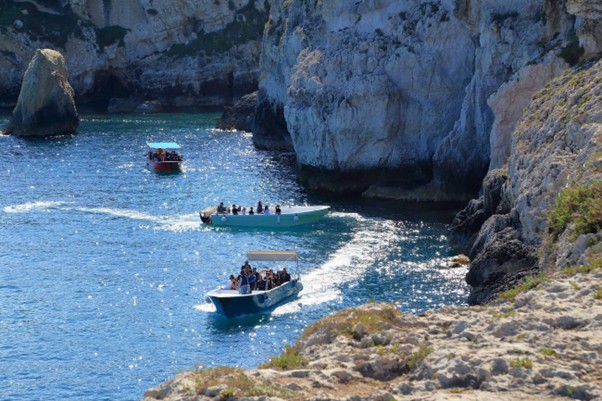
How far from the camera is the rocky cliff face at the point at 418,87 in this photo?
183ft

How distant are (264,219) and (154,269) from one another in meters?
12.2

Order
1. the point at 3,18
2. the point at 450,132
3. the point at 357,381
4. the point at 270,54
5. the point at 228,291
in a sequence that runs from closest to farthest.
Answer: the point at 357,381, the point at 228,291, the point at 450,132, the point at 270,54, the point at 3,18

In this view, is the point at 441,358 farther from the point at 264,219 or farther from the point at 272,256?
the point at 264,219

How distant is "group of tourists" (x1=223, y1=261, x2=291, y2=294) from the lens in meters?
43.9

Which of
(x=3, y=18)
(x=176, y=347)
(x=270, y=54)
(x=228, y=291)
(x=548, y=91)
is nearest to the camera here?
(x=176, y=347)

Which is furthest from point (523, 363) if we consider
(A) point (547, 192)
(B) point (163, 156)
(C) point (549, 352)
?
(B) point (163, 156)

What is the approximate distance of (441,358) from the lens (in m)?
18.3

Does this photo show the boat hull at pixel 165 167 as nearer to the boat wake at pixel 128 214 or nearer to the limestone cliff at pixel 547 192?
the boat wake at pixel 128 214

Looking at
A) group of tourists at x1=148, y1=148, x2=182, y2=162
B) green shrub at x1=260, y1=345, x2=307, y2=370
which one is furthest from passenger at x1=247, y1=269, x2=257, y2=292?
group of tourists at x1=148, y1=148, x2=182, y2=162

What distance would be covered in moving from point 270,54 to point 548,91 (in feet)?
181

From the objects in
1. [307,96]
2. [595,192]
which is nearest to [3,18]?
[307,96]

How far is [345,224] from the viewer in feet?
196

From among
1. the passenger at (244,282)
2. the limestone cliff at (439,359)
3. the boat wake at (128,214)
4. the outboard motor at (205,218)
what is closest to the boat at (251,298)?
the passenger at (244,282)

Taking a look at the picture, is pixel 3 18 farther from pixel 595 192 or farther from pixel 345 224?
pixel 595 192
